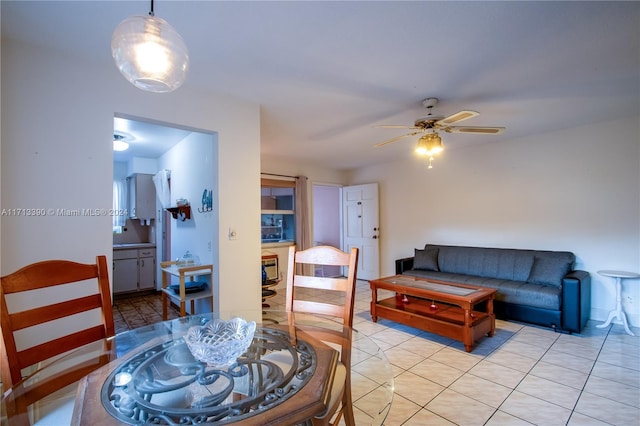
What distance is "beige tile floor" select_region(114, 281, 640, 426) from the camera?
1.81m

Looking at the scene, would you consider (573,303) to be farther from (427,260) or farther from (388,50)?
(388,50)

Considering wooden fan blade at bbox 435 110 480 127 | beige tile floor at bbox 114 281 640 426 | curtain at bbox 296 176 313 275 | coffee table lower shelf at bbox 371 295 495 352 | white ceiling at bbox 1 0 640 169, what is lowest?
beige tile floor at bbox 114 281 640 426

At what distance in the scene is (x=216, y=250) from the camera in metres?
Answer: 2.60

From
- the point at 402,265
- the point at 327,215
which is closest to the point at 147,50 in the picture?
the point at 402,265

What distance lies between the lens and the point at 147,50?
1.06m

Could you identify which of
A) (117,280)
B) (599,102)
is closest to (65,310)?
(117,280)

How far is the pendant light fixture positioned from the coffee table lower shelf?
3.00m

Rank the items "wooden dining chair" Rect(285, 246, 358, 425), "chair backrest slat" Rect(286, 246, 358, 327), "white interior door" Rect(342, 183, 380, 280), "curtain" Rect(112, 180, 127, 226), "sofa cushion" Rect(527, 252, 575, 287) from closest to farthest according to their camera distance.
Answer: "wooden dining chair" Rect(285, 246, 358, 425) → "chair backrest slat" Rect(286, 246, 358, 327) → "sofa cushion" Rect(527, 252, 575, 287) → "curtain" Rect(112, 180, 127, 226) → "white interior door" Rect(342, 183, 380, 280)

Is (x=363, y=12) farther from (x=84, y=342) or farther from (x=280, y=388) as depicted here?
(x=84, y=342)

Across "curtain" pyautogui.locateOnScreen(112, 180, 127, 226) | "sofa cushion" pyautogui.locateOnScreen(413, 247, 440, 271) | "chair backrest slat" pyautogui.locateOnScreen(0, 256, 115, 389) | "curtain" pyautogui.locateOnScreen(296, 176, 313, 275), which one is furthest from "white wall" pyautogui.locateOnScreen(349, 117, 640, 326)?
"curtain" pyautogui.locateOnScreen(112, 180, 127, 226)

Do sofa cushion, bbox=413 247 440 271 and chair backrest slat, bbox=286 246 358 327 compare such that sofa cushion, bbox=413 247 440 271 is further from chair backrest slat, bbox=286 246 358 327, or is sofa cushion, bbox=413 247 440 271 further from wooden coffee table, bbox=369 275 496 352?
chair backrest slat, bbox=286 246 358 327

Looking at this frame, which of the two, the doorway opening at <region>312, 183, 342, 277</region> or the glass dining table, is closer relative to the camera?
the glass dining table

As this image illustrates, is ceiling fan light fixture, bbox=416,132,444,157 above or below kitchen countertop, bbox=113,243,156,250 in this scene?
above

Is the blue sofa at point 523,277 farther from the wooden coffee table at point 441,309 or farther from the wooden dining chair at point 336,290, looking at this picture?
the wooden dining chair at point 336,290
